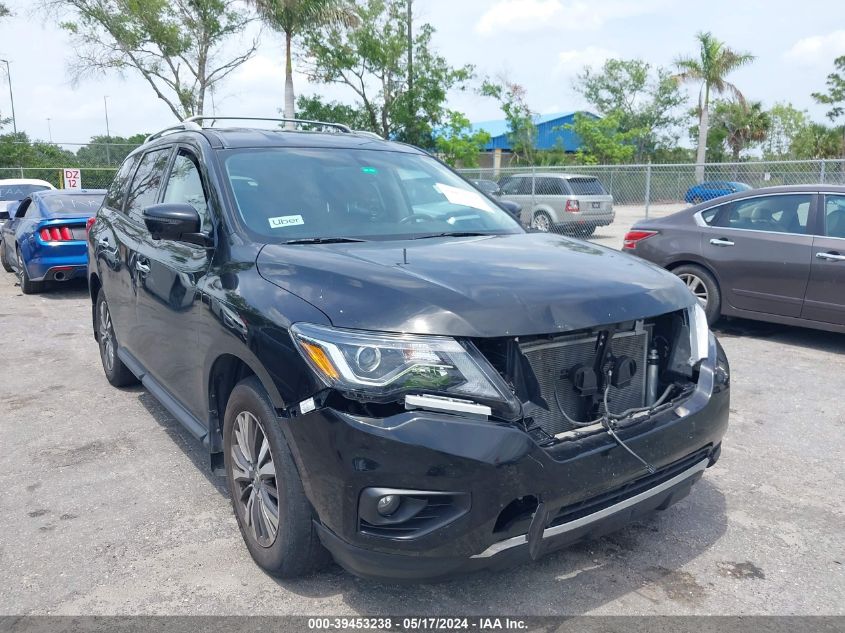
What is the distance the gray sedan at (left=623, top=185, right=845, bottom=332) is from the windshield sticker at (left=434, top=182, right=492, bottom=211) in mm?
4002

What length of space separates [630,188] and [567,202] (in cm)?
216

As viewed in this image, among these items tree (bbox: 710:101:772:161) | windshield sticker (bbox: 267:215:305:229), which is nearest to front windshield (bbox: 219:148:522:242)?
windshield sticker (bbox: 267:215:305:229)

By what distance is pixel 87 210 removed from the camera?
1036cm

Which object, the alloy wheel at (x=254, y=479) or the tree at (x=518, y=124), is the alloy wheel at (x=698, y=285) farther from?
the tree at (x=518, y=124)

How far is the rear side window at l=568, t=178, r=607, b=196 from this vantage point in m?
18.9

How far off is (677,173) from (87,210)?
1319 centimetres

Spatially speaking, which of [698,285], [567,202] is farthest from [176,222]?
[567,202]

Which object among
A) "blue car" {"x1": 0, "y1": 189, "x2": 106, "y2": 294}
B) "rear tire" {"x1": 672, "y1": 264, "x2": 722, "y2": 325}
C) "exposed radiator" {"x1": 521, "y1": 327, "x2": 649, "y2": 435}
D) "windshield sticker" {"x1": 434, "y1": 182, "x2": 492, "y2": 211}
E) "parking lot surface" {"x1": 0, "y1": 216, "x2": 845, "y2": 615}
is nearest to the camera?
"exposed radiator" {"x1": 521, "y1": 327, "x2": 649, "y2": 435}

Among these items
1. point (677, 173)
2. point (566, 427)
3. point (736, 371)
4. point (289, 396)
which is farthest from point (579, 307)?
point (677, 173)

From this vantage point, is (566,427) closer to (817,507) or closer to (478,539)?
(478,539)

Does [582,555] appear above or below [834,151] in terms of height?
below

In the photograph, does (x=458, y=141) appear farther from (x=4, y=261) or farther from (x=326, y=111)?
(x=4, y=261)

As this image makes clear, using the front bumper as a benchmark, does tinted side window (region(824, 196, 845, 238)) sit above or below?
above

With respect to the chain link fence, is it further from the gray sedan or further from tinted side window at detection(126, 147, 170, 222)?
tinted side window at detection(126, 147, 170, 222)
